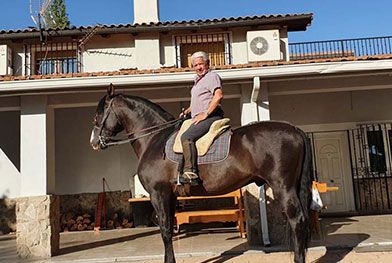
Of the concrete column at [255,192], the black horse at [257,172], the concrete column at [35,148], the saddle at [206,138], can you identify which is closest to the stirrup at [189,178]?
the black horse at [257,172]

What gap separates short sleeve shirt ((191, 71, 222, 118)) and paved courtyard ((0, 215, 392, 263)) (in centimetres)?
247

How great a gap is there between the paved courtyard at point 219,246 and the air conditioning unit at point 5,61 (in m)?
4.73

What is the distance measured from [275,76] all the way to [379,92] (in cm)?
588

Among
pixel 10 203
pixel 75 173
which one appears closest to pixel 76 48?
pixel 75 173

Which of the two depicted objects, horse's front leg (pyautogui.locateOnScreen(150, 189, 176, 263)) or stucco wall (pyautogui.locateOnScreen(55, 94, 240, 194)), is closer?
horse's front leg (pyautogui.locateOnScreen(150, 189, 176, 263))

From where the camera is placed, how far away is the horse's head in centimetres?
531

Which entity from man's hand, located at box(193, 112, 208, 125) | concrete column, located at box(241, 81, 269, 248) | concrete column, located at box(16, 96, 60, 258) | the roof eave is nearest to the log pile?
concrete column, located at box(16, 96, 60, 258)

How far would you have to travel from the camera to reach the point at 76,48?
38.9 ft

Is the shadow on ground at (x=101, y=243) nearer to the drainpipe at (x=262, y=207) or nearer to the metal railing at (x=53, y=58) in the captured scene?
the drainpipe at (x=262, y=207)

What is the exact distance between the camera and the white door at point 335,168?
36.2ft

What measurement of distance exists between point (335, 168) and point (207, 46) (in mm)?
5341

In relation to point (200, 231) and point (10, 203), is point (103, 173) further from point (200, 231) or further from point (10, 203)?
point (200, 231)

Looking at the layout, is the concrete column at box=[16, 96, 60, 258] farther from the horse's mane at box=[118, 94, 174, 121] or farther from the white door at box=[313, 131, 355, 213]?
the white door at box=[313, 131, 355, 213]

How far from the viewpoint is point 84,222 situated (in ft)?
35.1
